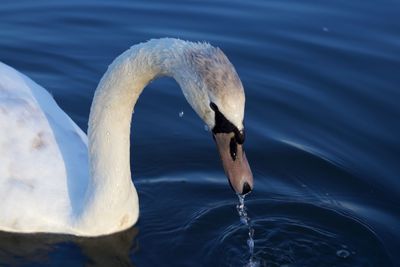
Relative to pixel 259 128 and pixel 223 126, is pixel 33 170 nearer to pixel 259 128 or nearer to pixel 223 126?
pixel 223 126

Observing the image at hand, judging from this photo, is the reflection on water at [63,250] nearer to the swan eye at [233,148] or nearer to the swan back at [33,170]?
the swan back at [33,170]

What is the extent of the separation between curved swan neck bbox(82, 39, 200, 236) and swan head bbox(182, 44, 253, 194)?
0.81ft

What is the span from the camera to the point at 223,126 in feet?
16.8

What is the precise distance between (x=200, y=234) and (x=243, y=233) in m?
0.34

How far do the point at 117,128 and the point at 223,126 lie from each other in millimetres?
1407

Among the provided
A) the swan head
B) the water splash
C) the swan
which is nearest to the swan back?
the swan

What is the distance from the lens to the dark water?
21.8 ft

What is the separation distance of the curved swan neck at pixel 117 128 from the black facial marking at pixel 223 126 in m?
0.42

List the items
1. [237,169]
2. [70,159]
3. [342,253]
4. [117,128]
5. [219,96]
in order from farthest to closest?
1. [70,159]
2. [342,253]
3. [117,128]
4. [237,169]
5. [219,96]

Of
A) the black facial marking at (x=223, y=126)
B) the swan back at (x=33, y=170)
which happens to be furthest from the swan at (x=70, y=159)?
the black facial marking at (x=223, y=126)

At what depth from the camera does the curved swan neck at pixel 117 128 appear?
5.64 meters

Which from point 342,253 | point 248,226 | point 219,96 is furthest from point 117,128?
point 342,253

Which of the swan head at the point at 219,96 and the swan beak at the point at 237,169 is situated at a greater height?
the swan head at the point at 219,96

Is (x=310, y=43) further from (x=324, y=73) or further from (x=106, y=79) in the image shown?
(x=106, y=79)
